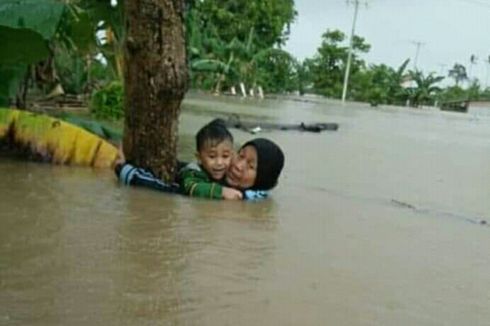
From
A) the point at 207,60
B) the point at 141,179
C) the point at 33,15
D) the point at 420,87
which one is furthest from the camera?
the point at 420,87

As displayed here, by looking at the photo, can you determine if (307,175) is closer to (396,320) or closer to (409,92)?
(396,320)

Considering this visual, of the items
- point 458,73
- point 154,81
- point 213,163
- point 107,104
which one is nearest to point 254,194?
point 213,163

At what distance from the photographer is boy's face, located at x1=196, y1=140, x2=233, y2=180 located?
5.24 m

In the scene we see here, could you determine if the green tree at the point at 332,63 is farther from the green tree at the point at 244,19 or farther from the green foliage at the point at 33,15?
the green foliage at the point at 33,15

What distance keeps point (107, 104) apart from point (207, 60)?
676 inches

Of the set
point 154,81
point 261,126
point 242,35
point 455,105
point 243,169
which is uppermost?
point 242,35

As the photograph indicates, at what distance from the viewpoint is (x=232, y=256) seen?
11.8 ft

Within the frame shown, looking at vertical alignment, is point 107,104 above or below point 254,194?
below

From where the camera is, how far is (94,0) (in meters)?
7.89

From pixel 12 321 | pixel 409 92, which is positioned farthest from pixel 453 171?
pixel 409 92

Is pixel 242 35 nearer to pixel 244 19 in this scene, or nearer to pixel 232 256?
pixel 244 19

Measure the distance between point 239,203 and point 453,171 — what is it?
16.7 feet

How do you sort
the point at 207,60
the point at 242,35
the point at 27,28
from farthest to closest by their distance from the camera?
1. the point at 242,35
2. the point at 207,60
3. the point at 27,28

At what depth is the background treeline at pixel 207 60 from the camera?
257 inches
